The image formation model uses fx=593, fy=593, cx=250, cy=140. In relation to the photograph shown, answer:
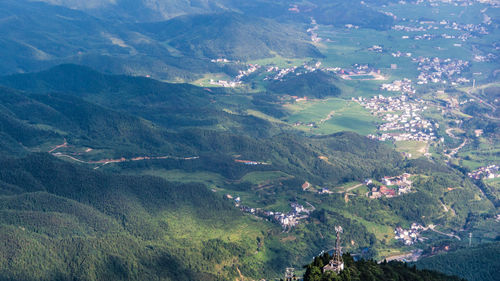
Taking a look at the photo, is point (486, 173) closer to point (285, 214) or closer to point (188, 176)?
point (285, 214)


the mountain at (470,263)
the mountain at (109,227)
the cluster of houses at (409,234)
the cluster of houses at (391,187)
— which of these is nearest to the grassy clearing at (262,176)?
the mountain at (109,227)

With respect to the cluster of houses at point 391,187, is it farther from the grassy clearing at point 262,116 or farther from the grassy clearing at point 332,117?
the grassy clearing at point 262,116

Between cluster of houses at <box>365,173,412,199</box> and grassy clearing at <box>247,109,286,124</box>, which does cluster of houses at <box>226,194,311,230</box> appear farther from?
grassy clearing at <box>247,109,286,124</box>

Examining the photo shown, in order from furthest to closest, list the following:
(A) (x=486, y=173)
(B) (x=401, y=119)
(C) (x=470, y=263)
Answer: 1. (B) (x=401, y=119)
2. (A) (x=486, y=173)
3. (C) (x=470, y=263)

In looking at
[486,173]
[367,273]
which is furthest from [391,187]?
[367,273]

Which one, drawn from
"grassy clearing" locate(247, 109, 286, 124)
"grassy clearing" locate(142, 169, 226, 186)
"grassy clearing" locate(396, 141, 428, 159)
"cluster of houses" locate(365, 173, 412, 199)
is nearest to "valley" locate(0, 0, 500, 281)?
"cluster of houses" locate(365, 173, 412, 199)

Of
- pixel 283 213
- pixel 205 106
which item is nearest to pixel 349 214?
pixel 283 213
